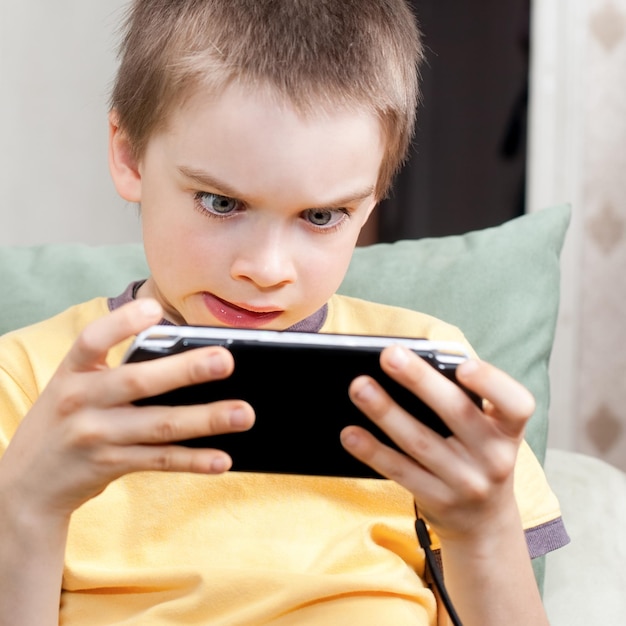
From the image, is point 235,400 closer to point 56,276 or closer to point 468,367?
point 468,367

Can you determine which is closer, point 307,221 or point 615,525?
point 307,221

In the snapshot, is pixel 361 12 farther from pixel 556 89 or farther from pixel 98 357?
pixel 556 89

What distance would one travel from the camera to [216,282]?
82 centimetres

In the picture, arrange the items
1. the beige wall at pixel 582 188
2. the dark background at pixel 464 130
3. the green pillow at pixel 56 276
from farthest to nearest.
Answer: the dark background at pixel 464 130
the beige wall at pixel 582 188
the green pillow at pixel 56 276

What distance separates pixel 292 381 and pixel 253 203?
207 millimetres

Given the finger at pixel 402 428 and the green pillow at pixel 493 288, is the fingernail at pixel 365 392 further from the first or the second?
A: the green pillow at pixel 493 288

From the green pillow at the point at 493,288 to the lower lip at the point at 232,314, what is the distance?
0.40 m

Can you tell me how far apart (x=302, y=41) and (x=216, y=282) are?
0.75ft

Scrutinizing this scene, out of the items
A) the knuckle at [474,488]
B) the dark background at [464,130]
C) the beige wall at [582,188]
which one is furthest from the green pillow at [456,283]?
the dark background at [464,130]

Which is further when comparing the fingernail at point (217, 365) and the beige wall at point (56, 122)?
the beige wall at point (56, 122)

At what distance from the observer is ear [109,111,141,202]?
3.10 ft

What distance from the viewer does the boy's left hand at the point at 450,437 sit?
2.01 feet

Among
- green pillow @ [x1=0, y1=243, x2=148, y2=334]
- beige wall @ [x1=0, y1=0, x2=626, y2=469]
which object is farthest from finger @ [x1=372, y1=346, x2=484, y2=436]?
beige wall @ [x1=0, y1=0, x2=626, y2=469]

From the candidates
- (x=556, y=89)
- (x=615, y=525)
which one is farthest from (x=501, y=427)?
(x=556, y=89)
